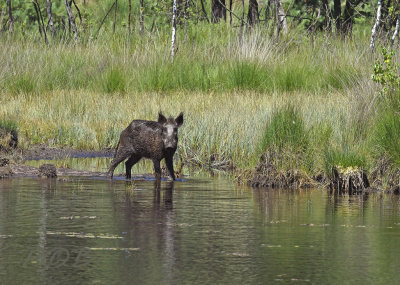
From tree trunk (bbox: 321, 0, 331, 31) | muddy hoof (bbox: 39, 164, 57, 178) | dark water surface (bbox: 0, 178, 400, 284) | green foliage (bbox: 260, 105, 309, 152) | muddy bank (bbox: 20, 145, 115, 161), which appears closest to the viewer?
dark water surface (bbox: 0, 178, 400, 284)

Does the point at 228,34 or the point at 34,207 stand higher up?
the point at 228,34

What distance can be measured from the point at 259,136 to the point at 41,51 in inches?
457

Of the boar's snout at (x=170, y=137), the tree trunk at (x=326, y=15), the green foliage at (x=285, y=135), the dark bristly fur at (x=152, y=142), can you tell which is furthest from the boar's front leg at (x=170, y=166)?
the tree trunk at (x=326, y=15)

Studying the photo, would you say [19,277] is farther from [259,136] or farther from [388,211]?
[259,136]

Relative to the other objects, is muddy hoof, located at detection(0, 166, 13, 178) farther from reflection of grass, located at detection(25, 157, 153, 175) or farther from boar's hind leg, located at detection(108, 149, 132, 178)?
boar's hind leg, located at detection(108, 149, 132, 178)

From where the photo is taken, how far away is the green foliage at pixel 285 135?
11758 mm

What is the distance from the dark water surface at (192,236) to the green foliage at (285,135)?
955 mm

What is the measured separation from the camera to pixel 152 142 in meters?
12.3

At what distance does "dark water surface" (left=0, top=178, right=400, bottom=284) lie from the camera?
5973 millimetres

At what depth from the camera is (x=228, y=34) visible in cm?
2362

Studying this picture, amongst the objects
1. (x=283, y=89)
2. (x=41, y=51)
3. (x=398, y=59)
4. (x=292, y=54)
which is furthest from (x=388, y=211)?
(x=41, y=51)

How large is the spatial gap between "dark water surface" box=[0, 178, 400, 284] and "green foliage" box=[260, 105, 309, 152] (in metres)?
0.96

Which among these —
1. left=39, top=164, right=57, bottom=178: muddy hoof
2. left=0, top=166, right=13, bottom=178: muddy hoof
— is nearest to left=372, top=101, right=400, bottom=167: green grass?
left=39, top=164, right=57, bottom=178: muddy hoof

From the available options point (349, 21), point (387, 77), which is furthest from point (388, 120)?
point (349, 21)
